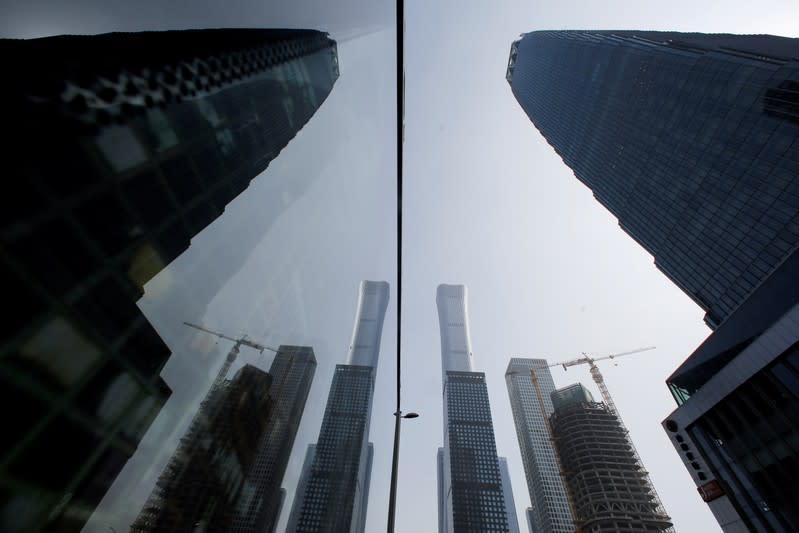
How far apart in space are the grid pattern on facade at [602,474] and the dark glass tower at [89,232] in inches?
5638

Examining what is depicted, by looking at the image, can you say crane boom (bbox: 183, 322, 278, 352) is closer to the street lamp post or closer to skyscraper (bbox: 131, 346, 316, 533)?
skyscraper (bbox: 131, 346, 316, 533)

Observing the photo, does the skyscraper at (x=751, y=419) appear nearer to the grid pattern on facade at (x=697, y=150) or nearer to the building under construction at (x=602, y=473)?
the grid pattern on facade at (x=697, y=150)

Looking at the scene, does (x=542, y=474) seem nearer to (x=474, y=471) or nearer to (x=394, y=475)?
(x=474, y=471)

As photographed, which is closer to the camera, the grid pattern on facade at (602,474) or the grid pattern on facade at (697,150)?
the grid pattern on facade at (697,150)

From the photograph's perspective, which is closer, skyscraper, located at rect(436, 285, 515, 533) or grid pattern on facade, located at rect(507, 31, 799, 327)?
grid pattern on facade, located at rect(507, 31, 799, 327)

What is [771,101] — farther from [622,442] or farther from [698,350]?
[622,442]

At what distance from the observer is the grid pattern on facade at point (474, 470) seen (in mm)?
151875

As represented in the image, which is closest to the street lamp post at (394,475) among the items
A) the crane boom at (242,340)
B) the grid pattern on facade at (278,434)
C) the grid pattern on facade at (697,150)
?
the grid pattern on facade at (278,434)

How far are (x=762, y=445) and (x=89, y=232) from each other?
5180cm

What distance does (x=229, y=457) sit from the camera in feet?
18.4

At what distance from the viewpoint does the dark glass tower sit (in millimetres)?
2074

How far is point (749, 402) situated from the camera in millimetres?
33781

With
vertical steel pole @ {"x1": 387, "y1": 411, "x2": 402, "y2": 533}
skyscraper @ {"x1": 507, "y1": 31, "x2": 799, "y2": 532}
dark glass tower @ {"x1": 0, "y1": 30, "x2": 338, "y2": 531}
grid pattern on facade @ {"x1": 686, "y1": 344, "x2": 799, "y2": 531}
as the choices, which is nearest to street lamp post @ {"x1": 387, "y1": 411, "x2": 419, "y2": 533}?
vertical steel pole @ {"x1": 387, "y1": 411, "x2": 402, "y2": 533}

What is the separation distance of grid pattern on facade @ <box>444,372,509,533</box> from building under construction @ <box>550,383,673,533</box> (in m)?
48.3
